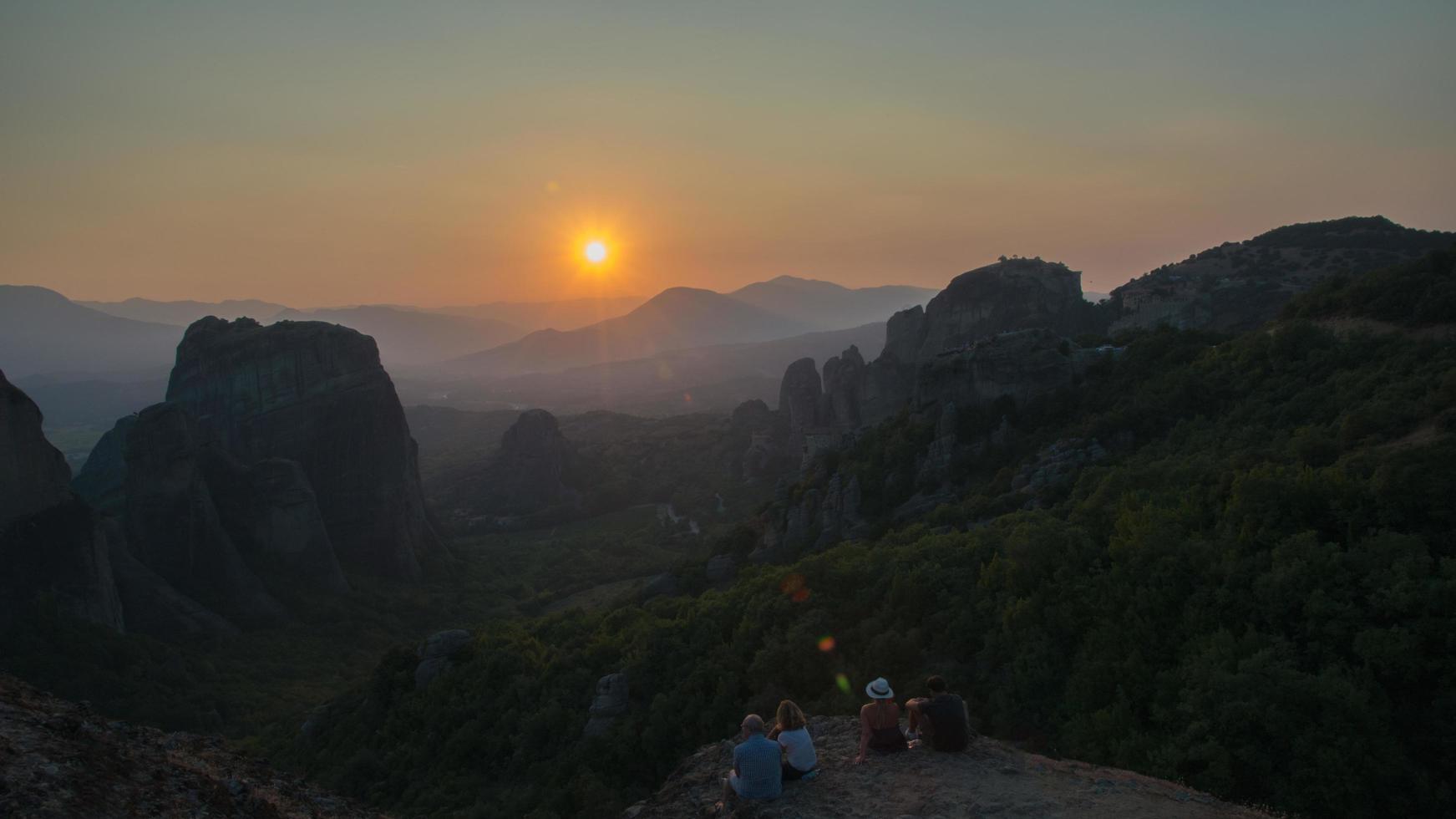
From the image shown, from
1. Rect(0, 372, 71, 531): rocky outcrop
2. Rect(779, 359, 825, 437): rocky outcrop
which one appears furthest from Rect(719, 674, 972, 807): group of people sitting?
Rect(779, 359, 825, 437): rocky outcrop

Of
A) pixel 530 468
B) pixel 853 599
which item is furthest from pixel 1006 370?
pixel 530 468

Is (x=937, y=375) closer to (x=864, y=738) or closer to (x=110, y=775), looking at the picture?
(x=864, y=738)

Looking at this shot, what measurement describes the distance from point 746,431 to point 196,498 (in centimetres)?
5795

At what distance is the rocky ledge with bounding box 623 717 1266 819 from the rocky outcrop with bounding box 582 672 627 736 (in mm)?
8105

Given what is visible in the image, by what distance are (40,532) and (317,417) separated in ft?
69.4

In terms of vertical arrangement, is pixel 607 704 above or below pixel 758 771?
below

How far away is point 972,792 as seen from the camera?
1057cm

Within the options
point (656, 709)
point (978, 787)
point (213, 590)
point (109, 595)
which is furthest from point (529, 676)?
point (213, 590)

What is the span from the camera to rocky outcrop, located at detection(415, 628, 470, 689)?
89.9 feet

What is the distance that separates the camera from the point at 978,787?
10656 mm

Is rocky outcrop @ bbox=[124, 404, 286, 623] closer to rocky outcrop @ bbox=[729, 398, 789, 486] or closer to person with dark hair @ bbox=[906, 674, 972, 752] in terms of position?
person with dark hair @ bbox=[906, 674, 972, 752]

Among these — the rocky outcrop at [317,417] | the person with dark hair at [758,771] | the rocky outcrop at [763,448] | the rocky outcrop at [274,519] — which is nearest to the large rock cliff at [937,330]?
the rocky outcrop at [763,448]

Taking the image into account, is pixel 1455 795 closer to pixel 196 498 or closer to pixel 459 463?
pixel 196 498

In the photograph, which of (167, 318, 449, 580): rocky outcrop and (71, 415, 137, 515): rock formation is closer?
(71, 415, 137, 515): rock formation
